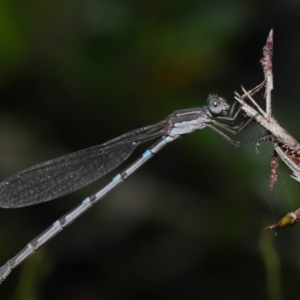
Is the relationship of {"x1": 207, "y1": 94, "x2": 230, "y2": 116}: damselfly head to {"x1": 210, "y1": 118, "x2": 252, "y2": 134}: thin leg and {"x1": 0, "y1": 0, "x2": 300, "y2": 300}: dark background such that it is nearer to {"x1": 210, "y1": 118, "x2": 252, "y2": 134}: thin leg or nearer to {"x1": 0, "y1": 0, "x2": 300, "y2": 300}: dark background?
{"x1": 210, "y1": 118, "x2": 252, "y2": 134}: thin leg

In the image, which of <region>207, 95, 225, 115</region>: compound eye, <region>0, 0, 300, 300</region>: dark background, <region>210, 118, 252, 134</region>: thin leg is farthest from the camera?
<region>0, 0, 300, 300</region>: dark background

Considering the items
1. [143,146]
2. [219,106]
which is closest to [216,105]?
[219,106]

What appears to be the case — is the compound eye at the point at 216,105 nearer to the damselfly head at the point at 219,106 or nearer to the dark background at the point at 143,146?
the damselfly head at the point at 219,106

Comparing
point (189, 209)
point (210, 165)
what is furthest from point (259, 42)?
point (189, 209)

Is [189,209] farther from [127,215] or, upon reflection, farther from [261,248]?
[261,248]

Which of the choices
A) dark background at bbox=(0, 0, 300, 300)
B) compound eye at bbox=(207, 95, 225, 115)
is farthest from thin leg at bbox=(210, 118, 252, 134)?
dark background at bbox=(0, 0, 300, 300)

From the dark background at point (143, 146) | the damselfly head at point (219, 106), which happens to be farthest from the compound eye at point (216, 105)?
the dark background at point (143, 146)

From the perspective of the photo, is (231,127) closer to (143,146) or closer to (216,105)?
(216,105)

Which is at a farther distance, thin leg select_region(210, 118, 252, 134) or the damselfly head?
the damselfly head
